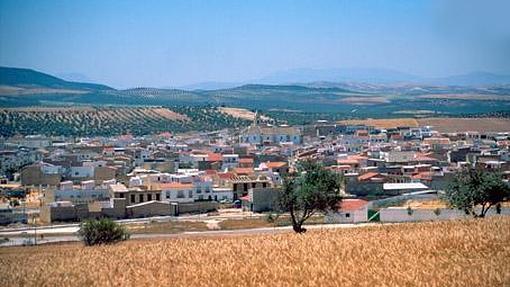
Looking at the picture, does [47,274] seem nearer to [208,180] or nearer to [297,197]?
[297,197]

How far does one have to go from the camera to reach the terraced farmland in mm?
144462

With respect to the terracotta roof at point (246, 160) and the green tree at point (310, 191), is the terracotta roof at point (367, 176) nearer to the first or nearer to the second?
the terracotta roof at point (246, 160)

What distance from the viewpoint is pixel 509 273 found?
1234 cm

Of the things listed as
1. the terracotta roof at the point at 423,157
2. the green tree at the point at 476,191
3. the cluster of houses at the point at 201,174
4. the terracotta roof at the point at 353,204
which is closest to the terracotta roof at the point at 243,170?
the cluster of houses at the point at 201,174

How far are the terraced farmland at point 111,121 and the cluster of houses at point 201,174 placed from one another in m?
39.8

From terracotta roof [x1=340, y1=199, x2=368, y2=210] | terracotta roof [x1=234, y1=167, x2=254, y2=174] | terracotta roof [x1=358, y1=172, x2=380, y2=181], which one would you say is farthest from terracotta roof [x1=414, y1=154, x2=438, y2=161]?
terracotta roof [x1=340, y1=199, x2=368, y2=210]

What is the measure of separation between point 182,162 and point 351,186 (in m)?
26.9

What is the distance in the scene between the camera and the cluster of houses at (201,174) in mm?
54219

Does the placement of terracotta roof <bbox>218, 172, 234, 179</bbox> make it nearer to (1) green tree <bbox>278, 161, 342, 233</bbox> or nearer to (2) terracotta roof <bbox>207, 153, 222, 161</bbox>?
(2) terracotta roof <bbox>207, 153, 222, 161</bbox>

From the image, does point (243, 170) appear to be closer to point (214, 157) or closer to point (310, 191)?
point (214, 157)

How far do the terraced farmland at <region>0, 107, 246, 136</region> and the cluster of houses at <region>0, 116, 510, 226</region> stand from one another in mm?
39802

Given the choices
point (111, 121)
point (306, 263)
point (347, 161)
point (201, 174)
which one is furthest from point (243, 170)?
point (111, 121)

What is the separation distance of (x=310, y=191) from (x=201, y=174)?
1247 inches

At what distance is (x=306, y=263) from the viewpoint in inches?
589
